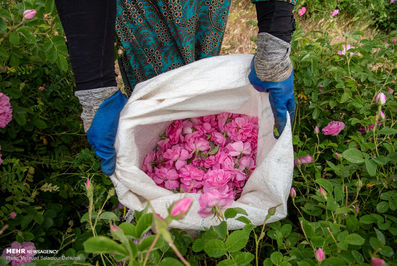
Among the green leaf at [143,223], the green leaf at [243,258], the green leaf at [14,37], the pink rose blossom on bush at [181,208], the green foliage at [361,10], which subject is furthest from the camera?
the green foliage at [361,10]

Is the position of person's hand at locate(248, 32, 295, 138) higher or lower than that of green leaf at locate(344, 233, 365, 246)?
higher

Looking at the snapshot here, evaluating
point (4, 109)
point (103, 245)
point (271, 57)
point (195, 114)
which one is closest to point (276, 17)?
point (271, 57)

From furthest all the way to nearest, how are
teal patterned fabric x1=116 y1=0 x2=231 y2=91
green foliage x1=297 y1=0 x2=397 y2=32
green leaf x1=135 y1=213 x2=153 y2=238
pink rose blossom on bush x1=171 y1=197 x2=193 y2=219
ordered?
green foliage x1=297 y1=0 x2=397 y2=32 → teal patterned fabric x1=116 y1=0 x2=231 y2=91 → green leaf x1=135 y1=213 x2=153 y2=238 → pink rose blossom on bush x1=171 y1=197 x2=193 y2=219

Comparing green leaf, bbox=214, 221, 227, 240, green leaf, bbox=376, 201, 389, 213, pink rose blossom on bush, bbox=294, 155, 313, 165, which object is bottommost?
pink rose blossom on bush, bbox=294, 155, 313, 165

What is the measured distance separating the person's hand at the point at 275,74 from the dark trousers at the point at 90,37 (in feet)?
1.56

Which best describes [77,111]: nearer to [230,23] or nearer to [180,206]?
[180,206]

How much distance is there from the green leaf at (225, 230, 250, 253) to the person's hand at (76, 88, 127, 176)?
51 centimetres

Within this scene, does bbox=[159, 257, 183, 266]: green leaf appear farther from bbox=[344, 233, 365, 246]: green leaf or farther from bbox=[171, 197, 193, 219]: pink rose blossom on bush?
bbox=[344, 233, 365, 246]: green leaf

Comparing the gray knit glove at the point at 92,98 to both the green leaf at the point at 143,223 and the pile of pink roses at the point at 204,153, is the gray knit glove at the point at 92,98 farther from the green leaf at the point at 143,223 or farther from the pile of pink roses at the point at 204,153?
the green leaf at the point at 143,223

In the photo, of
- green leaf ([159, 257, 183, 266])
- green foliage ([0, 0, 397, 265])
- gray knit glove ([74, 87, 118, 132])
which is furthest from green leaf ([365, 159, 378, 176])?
gray knit glove ([74, 87, 118, 132])

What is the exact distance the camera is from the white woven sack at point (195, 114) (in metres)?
0.90

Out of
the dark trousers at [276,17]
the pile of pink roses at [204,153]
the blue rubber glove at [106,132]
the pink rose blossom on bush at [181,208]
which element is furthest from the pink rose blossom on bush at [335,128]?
the pink rose blossom on bush at [181,208]

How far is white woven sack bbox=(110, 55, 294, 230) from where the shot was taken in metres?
0.90

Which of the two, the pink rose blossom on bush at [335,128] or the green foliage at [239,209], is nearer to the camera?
the green foliage at [239,209]
